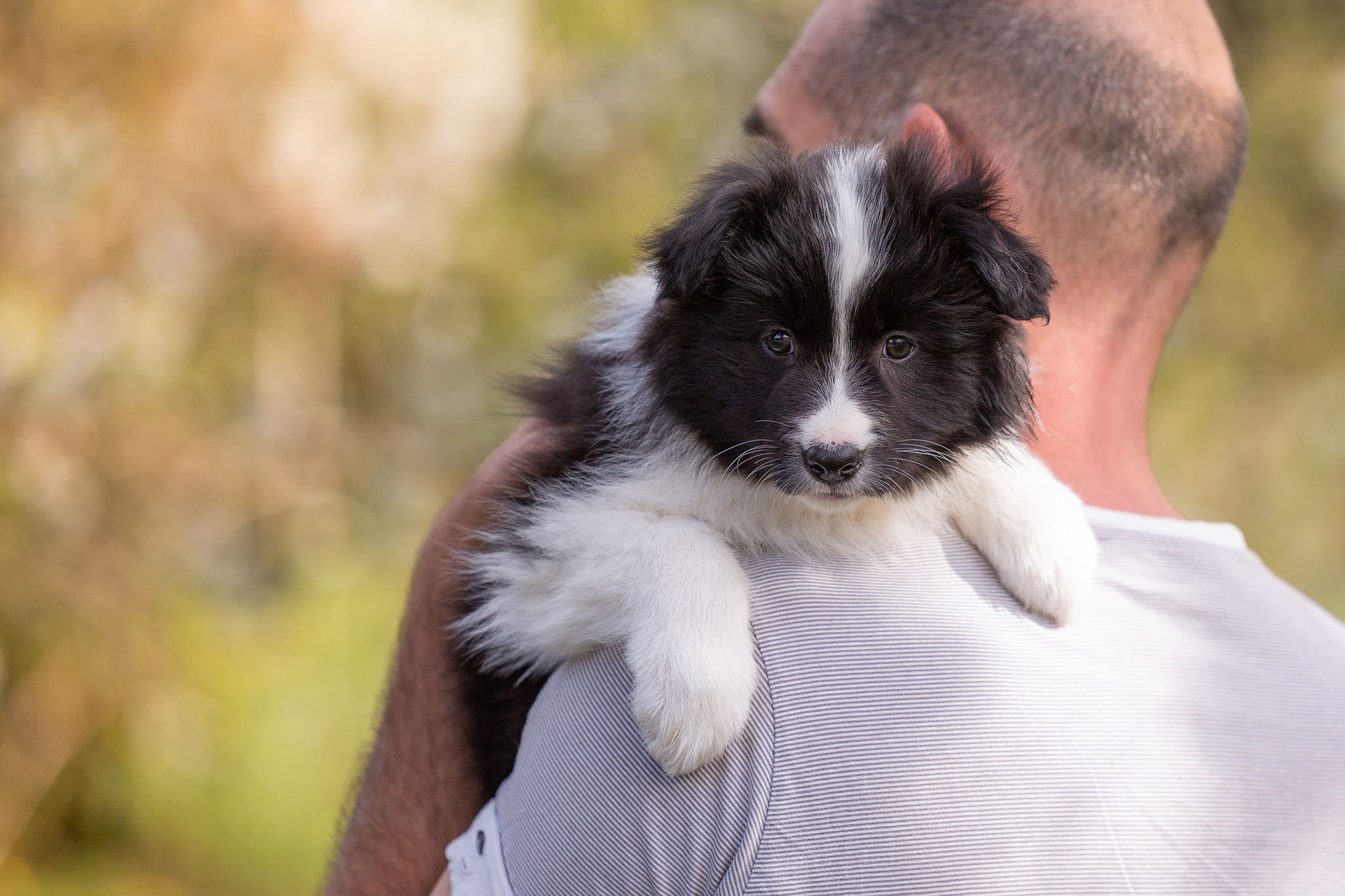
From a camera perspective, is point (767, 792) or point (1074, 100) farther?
point (1074, 100)

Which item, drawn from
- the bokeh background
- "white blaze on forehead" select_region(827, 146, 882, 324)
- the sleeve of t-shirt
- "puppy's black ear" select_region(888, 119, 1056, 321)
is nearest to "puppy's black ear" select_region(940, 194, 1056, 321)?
"puppy's black ear" select_region(888, 119, 1056, 321)

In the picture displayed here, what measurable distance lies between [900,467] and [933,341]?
0.26 metres

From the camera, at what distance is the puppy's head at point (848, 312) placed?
194 cm

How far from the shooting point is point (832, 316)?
6.52 ft

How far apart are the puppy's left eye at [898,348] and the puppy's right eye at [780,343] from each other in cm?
18

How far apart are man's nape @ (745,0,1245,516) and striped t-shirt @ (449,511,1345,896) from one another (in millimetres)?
507

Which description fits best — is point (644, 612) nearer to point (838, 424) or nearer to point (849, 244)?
point (838, 424)

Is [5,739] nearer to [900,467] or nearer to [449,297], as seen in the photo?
[449,297]

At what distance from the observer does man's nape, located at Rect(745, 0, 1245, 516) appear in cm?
245

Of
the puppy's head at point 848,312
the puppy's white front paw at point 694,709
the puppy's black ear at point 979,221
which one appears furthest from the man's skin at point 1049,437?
the puppy's white front paw at point 694,709

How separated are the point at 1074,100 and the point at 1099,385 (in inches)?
26.4

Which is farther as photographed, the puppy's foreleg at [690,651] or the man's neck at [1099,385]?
the man's neck at [1099,385]

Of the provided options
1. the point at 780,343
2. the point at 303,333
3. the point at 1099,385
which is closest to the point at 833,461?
the point at 780,343

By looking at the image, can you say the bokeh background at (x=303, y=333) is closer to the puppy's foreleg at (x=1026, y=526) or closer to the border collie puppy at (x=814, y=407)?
the border collie puppy at (x=814, y=407)
